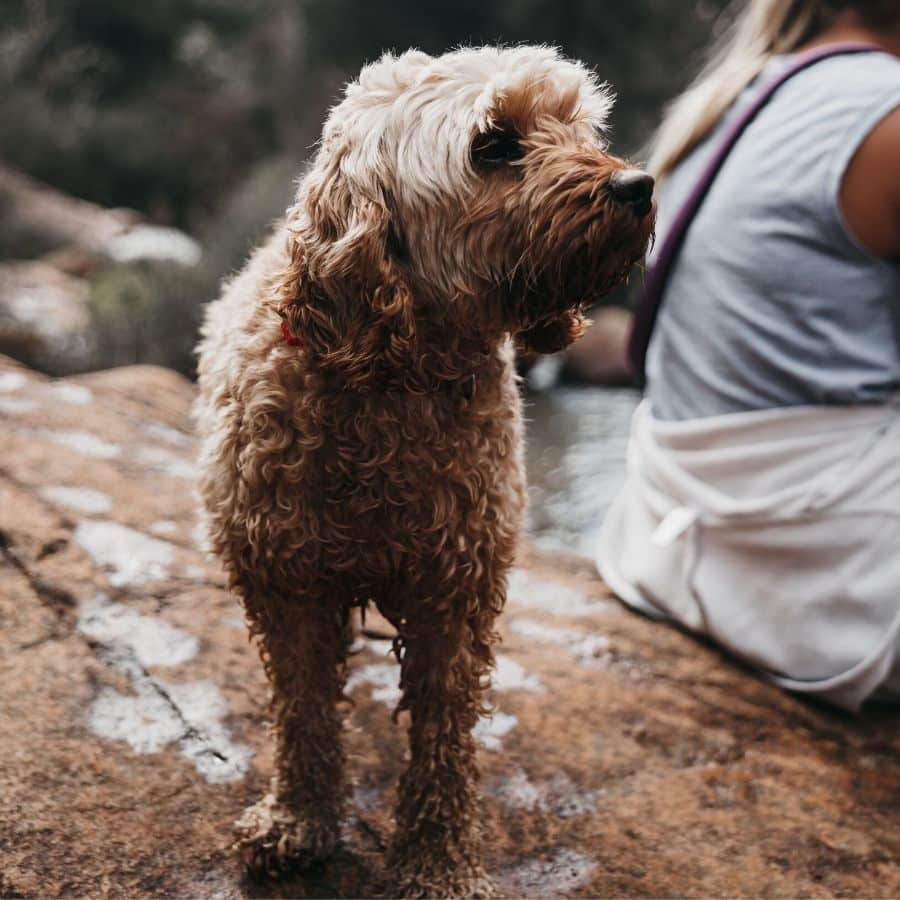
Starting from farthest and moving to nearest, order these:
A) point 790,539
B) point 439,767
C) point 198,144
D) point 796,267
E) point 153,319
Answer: point 198,144, point 153,319, point 790,539, point 796,267, point 439,767

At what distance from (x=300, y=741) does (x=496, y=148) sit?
1.40 m

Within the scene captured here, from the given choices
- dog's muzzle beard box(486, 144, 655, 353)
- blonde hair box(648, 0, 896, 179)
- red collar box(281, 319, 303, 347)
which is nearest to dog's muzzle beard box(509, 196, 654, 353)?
dog's muzzle beard box(486, 144, 655, 353)

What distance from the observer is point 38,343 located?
6.63 meters

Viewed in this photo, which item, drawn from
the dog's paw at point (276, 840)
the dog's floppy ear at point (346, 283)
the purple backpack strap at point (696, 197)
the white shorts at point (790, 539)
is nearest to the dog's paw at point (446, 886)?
the dog's paw at point (276, 840)

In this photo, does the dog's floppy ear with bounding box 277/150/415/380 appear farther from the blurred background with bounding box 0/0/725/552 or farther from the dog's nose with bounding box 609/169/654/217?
the blurred background with bounding box 0/0/725/552

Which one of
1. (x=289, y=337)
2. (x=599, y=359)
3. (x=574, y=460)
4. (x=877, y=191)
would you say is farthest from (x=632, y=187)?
(x=599, y=359)

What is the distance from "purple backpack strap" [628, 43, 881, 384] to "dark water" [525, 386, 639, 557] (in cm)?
154

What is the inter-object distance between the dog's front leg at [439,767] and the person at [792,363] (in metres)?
1.16

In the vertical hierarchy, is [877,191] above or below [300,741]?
above

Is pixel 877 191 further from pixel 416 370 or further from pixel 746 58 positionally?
pixel 416 370

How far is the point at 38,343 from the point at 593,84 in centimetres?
548

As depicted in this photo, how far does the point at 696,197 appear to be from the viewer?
3051 millimetres

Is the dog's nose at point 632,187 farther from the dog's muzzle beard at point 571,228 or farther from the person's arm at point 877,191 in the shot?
the person's arm at point 877,191

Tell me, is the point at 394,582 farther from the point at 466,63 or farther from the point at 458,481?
the point at 466,63
